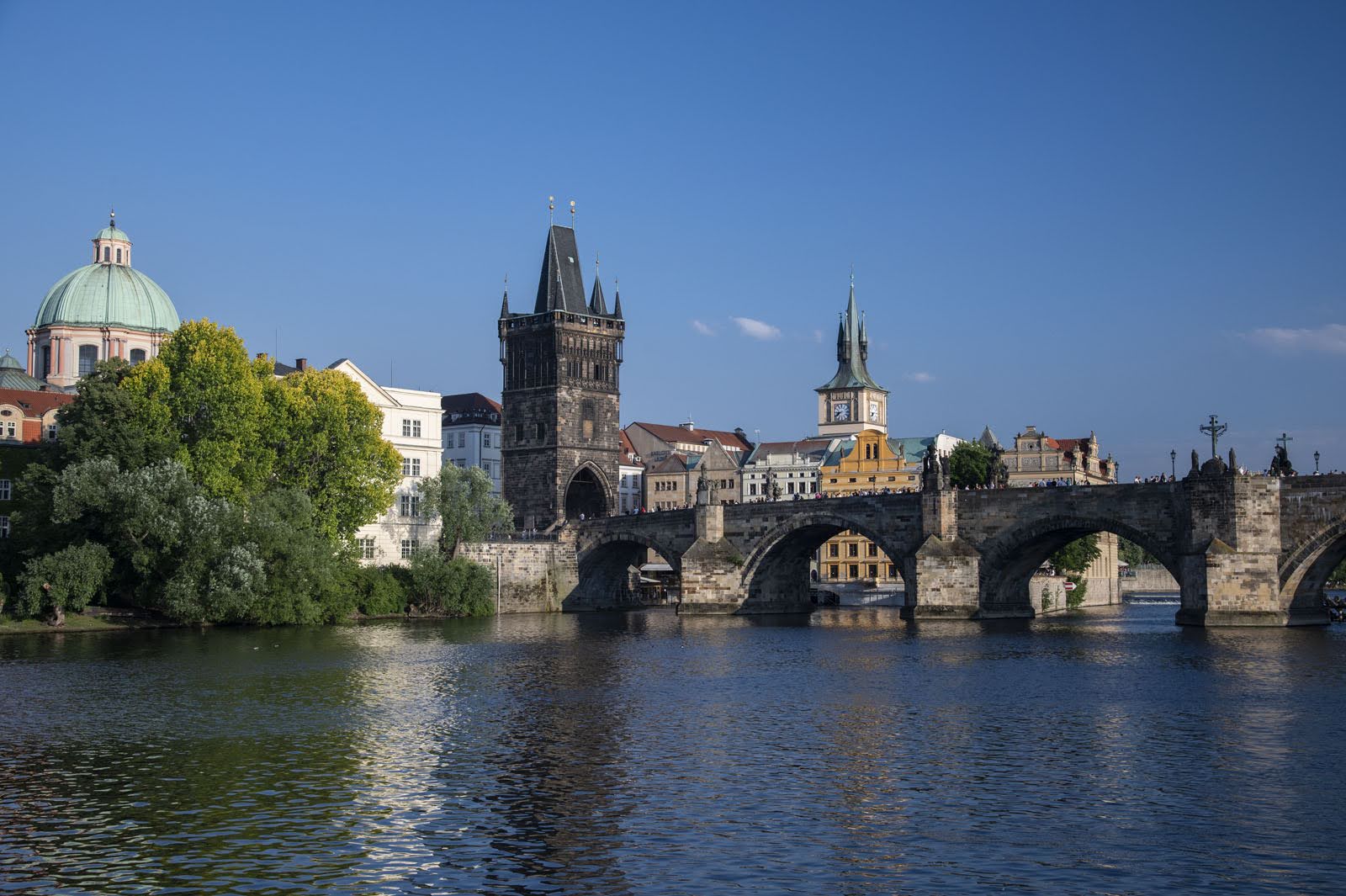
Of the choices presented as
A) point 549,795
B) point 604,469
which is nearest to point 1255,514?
point 549,795

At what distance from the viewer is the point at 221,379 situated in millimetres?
78000

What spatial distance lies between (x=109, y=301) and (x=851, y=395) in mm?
91197

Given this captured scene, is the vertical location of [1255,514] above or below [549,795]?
above

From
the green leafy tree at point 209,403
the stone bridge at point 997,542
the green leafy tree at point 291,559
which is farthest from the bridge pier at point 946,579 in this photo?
the green leafy tree at point 209,403

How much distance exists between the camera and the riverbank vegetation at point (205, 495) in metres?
70.8

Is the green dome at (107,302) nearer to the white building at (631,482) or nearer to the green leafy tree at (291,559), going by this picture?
the green leafy tree at (291,559)

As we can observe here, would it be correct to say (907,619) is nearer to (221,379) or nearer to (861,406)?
(221,379)

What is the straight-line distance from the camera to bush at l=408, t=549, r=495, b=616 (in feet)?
294

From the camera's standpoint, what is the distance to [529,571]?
10388 cm

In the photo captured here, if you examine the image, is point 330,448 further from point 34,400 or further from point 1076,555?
point 1076,555

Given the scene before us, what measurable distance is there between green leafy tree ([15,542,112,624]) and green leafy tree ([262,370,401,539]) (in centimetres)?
1279

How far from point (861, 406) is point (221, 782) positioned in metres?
154

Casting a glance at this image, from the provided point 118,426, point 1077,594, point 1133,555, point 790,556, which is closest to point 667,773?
point 118,426

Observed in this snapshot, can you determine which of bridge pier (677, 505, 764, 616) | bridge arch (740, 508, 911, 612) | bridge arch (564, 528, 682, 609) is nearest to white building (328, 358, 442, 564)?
bridge arch (564, 528, 682, 609)
